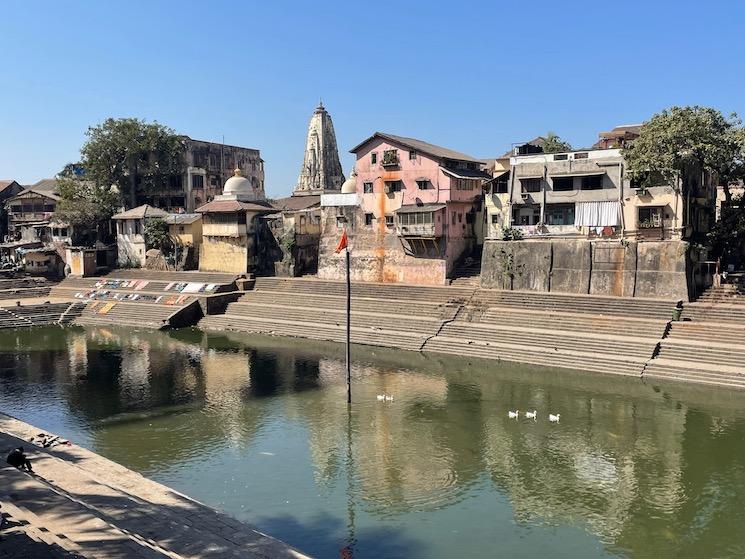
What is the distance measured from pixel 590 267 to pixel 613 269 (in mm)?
1235

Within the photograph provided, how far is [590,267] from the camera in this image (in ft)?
113

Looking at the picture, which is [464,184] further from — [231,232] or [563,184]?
[231,232]

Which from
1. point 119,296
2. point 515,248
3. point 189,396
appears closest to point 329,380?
point 189,396

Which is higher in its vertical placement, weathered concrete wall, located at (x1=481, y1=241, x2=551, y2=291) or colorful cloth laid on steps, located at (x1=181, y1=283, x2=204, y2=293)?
weathered concrete wall, located at (x1=481, y1=241, x2=551, y2=291)


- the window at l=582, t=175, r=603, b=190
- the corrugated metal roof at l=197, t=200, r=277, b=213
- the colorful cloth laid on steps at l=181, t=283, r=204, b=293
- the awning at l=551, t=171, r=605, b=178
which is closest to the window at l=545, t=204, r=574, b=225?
the window at l=582, t=175, r=603, b=190

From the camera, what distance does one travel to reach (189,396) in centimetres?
2438

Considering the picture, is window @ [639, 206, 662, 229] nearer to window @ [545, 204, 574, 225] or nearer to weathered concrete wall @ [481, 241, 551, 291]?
window @ [545, 204, 574, 225]

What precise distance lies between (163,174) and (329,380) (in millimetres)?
36141

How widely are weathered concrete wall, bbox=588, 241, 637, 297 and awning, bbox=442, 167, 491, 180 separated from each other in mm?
10334

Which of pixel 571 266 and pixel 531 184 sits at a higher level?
pixel 531 184

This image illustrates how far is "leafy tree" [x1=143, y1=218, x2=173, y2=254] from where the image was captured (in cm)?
4994

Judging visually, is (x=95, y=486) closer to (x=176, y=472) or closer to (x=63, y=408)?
(x=176, y=472)

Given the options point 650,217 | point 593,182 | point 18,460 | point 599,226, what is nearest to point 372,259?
point 599,226

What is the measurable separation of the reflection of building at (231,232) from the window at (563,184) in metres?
21.2
